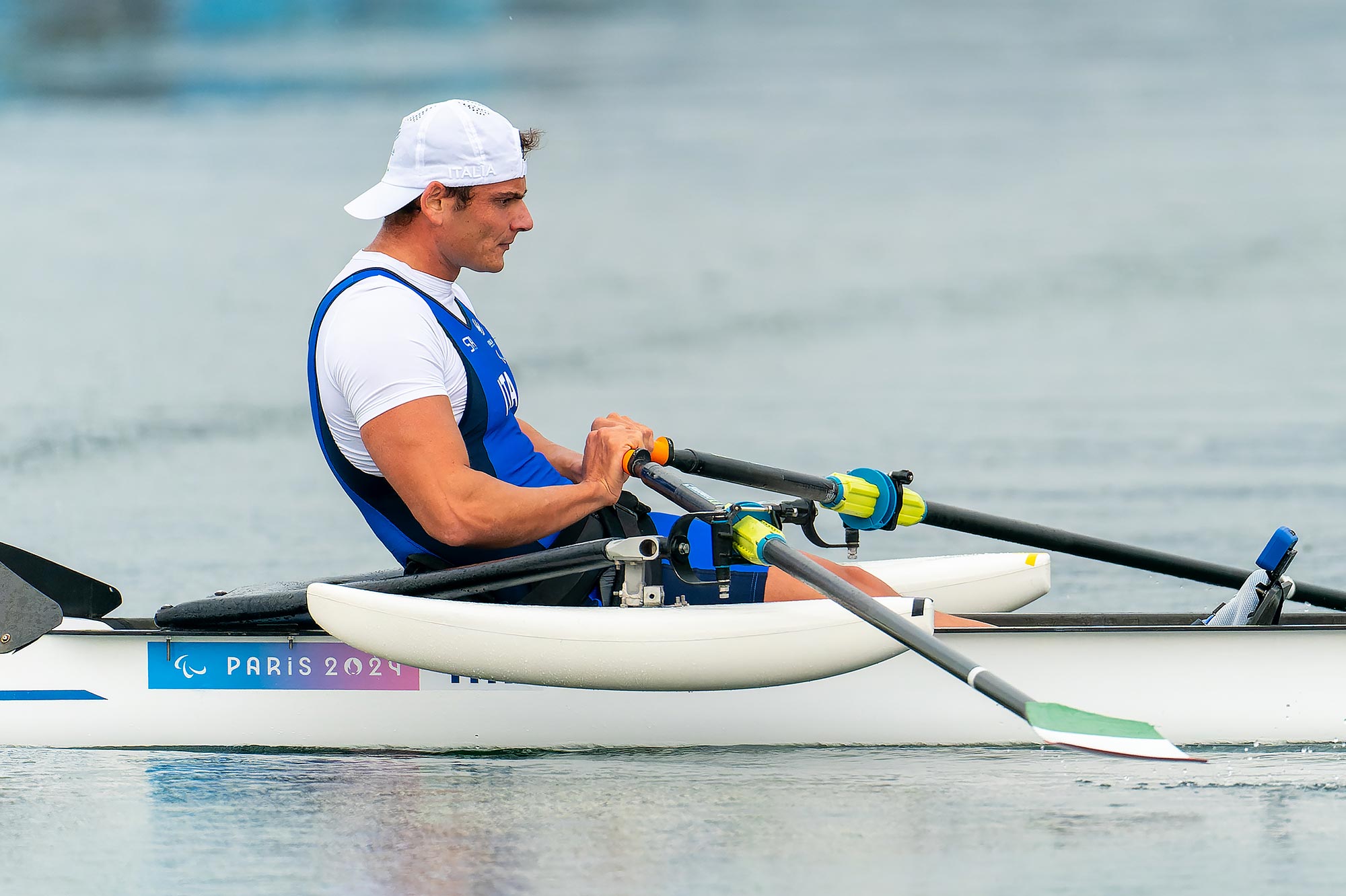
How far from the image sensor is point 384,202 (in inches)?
137

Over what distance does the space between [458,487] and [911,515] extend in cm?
126

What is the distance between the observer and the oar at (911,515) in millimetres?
3818

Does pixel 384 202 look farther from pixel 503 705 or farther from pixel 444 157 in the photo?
pixel 503 705

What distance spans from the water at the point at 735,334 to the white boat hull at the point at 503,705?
0.07 meters

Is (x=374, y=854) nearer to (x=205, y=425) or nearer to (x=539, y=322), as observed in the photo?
(x=205, y=425)

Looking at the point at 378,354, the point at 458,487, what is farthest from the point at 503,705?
the point at 378,354

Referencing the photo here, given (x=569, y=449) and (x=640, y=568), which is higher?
(x=569, y=449)

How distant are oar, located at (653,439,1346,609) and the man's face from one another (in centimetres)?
58

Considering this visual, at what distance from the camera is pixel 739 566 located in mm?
3742

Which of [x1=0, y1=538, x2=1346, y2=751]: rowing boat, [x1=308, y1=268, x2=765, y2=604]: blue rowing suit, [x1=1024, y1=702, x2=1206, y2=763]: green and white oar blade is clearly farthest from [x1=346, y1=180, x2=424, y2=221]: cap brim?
[x1=1024, y1=702, x2=1206, y2=763]: green and white oar blade

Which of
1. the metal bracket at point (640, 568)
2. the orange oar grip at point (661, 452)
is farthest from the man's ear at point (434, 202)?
the metal bracket at point (640, 568)

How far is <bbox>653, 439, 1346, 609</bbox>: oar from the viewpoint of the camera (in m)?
3.82

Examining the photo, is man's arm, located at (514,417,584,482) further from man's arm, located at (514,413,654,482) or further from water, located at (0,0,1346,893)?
water, located at (0,0,1346,893)

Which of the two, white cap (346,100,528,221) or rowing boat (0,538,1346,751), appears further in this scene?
rowing boat (0,538,1346,751)
